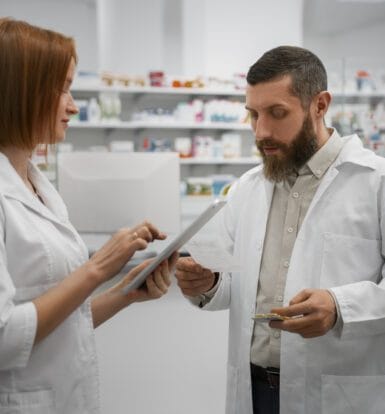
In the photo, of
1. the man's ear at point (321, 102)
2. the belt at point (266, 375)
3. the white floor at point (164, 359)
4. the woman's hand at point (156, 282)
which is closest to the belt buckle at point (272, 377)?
the belt at point (266, 375)

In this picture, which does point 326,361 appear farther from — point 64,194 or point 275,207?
point 64,194

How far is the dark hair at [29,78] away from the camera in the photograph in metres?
1.09

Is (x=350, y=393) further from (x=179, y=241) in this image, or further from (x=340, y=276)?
(x=179, y=241)

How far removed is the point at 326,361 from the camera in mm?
1441

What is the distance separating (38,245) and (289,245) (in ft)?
2.37

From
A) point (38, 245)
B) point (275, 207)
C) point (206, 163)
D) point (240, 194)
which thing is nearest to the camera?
point (38, 245)

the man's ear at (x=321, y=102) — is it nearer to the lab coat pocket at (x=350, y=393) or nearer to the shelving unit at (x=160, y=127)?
the lab coat pocket at (x=350, y=393)

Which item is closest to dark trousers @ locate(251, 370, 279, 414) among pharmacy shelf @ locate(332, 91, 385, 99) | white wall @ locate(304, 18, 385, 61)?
pharmacy shelf @ locate(332, 91, 385, 99)

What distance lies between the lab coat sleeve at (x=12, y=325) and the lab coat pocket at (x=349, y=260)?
77cm

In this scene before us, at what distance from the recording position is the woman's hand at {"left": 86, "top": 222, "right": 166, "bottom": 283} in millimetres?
1096

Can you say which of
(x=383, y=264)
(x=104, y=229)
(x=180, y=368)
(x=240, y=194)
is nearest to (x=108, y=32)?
(x=104, y=229)

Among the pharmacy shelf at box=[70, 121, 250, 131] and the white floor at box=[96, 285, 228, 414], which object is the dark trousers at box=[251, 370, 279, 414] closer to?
the white floor at box=[96, 285, 228, 414]

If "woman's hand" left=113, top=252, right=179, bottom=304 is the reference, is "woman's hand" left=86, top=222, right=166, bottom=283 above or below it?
above

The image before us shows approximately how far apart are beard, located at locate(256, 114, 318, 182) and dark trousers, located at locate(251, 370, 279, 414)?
1.92 feet
